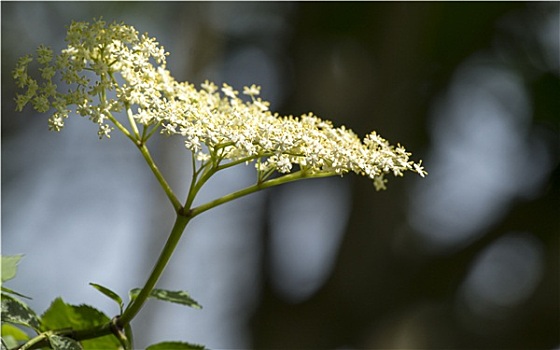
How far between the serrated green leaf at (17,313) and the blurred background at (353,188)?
2247mm

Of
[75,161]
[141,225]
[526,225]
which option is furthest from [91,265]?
[526,225]

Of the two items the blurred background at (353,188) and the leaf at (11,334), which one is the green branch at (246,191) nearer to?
the leaf at (11,334)

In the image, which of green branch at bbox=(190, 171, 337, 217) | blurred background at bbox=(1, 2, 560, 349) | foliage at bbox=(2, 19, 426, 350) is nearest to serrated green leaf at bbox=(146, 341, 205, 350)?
foliage at bbox=(2, 19, 426, 350)

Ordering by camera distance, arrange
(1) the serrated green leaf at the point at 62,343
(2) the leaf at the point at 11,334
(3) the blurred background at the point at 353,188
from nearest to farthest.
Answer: (1) the serrated green leaf at the point at 62,343, (2) the leaf at the point at 11,334, (3) the blurred background at the point at 353,188

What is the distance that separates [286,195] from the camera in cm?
379

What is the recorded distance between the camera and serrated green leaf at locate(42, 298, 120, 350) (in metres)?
0.60

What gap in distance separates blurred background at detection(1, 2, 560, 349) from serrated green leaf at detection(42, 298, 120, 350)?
2.20 meters

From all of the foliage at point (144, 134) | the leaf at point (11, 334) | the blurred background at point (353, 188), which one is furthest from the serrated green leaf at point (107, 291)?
the blurred background at point (353, 188)

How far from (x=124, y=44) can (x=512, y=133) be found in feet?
9.52

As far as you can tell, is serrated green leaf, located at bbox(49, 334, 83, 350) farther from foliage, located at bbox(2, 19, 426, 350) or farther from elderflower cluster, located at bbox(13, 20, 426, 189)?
elderflower cluster, located at bbox(13, 20, 426, 189)

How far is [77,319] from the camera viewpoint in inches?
23.9

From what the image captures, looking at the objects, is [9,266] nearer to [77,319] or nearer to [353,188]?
[77,319]

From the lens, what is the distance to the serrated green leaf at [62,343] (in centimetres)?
51

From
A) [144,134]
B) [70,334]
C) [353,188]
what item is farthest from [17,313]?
[353,188]
